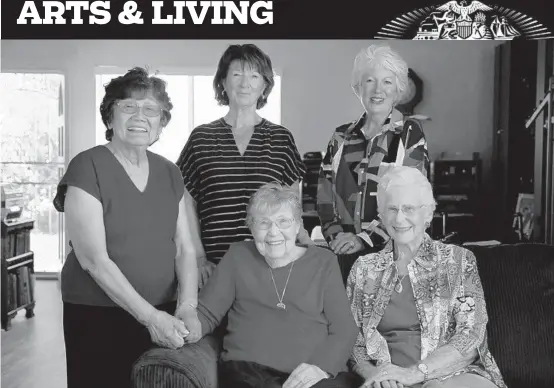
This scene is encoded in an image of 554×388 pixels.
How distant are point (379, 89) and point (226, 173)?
0.61m

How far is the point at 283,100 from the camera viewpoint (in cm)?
762

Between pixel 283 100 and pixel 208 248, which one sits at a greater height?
pixel 283 100

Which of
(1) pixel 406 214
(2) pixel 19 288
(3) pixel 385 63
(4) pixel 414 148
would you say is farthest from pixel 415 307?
(2) pixel 19 288

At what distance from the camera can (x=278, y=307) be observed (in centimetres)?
210

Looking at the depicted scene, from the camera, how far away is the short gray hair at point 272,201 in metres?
2.12

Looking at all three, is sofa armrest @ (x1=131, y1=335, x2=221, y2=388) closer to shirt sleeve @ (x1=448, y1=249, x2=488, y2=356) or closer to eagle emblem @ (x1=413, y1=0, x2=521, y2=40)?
shirt sleeve @ (x1=448, y1=249, x2=488, y2=356)

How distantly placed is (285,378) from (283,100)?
580 cm

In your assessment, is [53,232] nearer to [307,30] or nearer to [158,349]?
[307,30]

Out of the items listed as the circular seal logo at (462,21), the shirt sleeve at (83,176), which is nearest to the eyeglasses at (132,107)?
the shirt sleeve at (83,176)

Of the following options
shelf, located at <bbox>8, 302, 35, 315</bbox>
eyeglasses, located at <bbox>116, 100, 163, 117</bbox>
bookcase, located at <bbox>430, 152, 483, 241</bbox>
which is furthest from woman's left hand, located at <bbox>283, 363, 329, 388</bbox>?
bookcase, located at <bbox>430, 152, 483, 241</bbox>

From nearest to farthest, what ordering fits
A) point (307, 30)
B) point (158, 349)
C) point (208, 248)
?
point (158, 349) → point (208, 248) → point (307, 30)

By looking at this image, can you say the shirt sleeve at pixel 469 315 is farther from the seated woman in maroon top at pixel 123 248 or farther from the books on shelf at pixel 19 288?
the books on shelf at pixel 19 288

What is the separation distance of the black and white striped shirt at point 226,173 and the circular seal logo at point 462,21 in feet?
7.48

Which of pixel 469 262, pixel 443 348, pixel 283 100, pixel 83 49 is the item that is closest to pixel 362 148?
pixel 469 262
